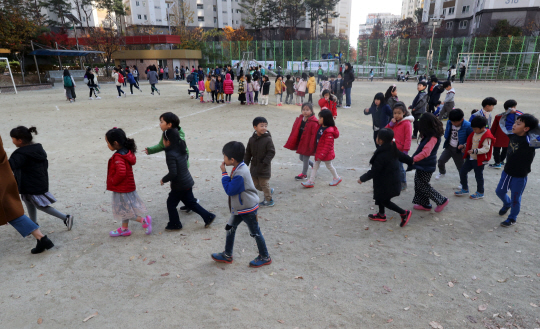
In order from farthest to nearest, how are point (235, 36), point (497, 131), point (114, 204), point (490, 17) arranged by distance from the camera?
point (235, 36), point (490, 17), point (497, 131), point (114, 204)

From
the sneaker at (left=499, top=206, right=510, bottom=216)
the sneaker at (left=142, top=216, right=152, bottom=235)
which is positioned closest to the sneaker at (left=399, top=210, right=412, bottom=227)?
the sneaker at (left=499, top=206, right=510, bottom=216)

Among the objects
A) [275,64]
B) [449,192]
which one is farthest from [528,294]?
[275,64]

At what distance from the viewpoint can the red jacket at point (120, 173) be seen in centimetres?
398

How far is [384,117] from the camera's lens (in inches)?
268

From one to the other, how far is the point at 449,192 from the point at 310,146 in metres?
2.66

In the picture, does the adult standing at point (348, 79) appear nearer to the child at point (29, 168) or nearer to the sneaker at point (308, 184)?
the sneaker at point (308, 184)

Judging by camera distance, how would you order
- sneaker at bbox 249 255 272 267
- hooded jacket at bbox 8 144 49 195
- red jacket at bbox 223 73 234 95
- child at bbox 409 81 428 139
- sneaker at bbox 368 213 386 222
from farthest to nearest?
1. red jacket at bbox 223 73 234 95
2. child at bbox 409 81 428 139
3. sneaker at bbox 368 213 386 222
4. hooded jacket at bbox 8 144 49 195
5. sneaker at bbox 249 255 272 267

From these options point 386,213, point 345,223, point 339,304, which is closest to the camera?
point 339,304

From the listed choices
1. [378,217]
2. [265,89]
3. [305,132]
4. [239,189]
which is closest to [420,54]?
[265,89]

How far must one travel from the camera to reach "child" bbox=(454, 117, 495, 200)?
4930 mm

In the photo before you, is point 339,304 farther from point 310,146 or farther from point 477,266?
point 310,146

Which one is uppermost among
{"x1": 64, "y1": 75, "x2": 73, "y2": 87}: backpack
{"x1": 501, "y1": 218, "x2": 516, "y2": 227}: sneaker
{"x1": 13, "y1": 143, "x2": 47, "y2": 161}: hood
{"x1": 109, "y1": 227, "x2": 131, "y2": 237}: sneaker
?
{"x1": 64, "y1": 75, "x2": 73, "y2": 87}: backpack

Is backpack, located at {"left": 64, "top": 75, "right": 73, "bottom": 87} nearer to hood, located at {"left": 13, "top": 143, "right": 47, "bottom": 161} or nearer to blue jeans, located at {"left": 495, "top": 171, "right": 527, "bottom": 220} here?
hood, located at {"left": 13, "top": 143, "right": 47, "bottom": 161}

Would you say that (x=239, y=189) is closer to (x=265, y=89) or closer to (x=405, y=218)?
(x=405, y=218)
